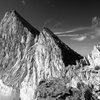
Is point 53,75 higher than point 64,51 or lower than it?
lower

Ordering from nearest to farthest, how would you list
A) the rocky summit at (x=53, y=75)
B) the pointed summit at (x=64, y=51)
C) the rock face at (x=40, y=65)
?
the rocky summit at (x=53, y=75)
the pointed summit at (x=64, y=51)
the rock face at (x=40, y=65)

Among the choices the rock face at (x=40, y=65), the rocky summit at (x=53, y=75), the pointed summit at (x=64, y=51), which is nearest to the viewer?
the rocky summit at (x=53, y=75)

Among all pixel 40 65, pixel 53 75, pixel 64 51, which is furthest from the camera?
pixel 40 65

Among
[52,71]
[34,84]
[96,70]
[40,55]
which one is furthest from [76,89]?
[40,55]

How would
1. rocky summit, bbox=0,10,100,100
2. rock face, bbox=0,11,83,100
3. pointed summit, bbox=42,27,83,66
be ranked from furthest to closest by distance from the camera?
rock face, bbox=0,11,83,100
pointed summit, bbox=42,27,83,66
rocky summit, bbox=0,10,100,100

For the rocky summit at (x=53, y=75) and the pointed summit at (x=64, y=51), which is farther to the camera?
the pointed summit at (x=64, y=51)

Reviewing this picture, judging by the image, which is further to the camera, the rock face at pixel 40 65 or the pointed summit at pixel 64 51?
the rock face at pixel 40 65

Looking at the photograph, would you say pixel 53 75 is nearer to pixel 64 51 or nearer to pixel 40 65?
pixel 40 65

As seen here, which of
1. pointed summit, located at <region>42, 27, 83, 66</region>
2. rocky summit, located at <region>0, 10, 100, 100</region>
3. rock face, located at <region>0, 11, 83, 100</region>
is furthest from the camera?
rock face, located at <region>0, 11, 83, 100</region>

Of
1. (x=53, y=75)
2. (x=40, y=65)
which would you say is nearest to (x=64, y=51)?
(x=53, y=75)

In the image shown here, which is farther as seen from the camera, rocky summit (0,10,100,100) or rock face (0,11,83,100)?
rock face (0,11,83,100)

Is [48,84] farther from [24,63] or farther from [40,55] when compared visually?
[24,63]

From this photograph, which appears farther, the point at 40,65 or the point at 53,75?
the point at 40,65
